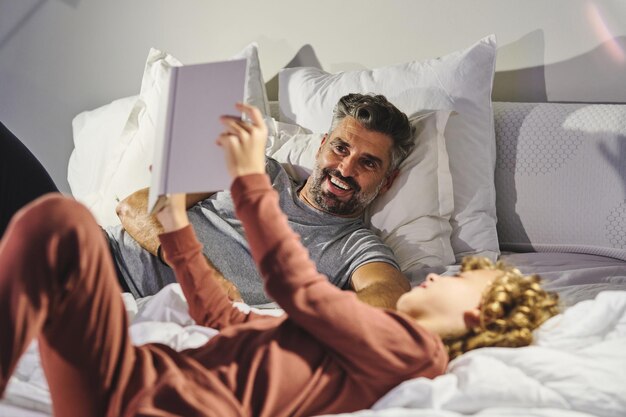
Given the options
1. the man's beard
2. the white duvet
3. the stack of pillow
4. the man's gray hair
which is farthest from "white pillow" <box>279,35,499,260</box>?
the white duvet

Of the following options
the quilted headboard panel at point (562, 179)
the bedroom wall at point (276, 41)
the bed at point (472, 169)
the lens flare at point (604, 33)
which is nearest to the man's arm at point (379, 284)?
the bed at point (472, 169)

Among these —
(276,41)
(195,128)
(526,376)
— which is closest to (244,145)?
(195,128)

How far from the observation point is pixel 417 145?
202 cm

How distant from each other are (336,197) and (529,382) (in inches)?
35.2

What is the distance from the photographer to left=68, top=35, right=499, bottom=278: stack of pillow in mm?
1970

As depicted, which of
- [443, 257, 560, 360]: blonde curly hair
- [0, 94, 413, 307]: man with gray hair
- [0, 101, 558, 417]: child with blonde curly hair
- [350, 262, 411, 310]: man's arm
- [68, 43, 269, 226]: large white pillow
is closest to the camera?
[0, 101, 558, 417]: child with blonde curly hair

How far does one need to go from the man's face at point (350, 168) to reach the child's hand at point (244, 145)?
86 centimetres

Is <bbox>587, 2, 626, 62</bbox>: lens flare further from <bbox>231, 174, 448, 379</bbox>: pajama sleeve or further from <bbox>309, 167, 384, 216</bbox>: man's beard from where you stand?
<bbox>231, 174, 448, 379</bbox>: pajama sleeve

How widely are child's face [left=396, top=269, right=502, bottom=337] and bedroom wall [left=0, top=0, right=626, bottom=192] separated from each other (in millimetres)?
1174

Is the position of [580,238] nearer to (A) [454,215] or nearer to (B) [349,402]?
(A) [454,215]

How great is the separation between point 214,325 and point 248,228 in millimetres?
335

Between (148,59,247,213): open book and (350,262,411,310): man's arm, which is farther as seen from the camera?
(350,262,411,310): man's arm

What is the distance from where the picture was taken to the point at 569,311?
4.33 ft

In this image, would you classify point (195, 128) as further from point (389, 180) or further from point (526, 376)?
point (389, 180)
